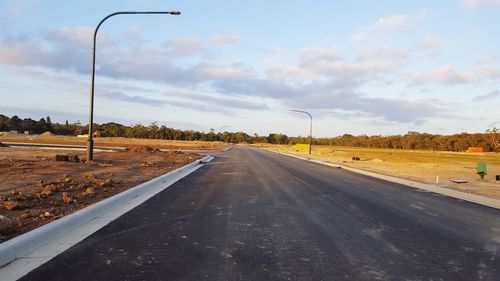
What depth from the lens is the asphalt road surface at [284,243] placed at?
17.3ft

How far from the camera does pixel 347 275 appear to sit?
17.2ft

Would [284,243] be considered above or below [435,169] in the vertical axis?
above

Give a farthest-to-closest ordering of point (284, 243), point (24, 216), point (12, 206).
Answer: point (12, 206)
point (24, 216)
point (284, 243)

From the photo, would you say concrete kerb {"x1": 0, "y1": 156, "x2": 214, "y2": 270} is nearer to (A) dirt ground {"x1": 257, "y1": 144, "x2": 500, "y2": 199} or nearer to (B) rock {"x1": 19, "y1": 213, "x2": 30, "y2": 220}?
(B) rock {"x1": 19, "y1": 213, "x2": 30, "y2": 220}

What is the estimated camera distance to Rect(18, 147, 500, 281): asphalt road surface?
529cm

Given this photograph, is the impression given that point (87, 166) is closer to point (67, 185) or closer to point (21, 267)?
point (67, 185)

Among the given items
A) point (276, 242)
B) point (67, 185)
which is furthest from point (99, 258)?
→ point (67, 185)

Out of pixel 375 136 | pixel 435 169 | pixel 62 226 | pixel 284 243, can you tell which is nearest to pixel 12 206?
pixel 62 226

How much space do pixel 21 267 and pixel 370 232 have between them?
5754 millimetres

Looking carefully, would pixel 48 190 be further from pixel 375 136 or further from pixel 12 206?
pixel 375 136

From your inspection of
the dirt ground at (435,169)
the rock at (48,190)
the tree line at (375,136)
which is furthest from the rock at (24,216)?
the tree line at (375,136)

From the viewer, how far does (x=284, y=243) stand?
6832mm

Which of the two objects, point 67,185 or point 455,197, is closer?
point 67,185

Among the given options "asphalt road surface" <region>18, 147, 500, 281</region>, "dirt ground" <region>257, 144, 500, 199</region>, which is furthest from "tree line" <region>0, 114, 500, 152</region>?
"asphalt road surface" <region>18, 147, 500, 281</region>
